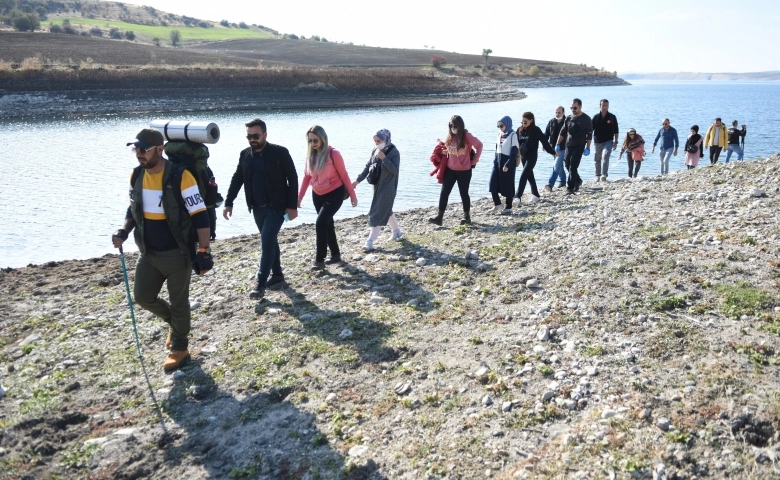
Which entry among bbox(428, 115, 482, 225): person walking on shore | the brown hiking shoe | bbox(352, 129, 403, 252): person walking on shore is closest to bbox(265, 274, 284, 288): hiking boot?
bbox(352, 129, 403, 252): person walking on shore

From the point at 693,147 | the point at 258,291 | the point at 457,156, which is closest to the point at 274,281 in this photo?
the point at 258,291

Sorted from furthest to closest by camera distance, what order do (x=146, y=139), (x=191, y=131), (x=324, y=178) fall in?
1. (x=324, y=178)
2. (x=191, y=131)
3. (x=146, y=139)

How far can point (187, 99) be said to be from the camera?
60.3 m

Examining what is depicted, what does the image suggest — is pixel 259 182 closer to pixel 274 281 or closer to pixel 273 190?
pixel 273 190

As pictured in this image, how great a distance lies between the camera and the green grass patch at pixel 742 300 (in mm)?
6695

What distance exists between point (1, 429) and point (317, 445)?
3.33 m

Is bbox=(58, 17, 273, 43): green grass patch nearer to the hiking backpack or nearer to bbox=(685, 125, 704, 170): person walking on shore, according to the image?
bbox=(685, 125, 704, 170): person walking on shore

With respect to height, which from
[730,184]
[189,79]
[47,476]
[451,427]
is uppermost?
[189,79]

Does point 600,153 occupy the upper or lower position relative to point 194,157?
lower

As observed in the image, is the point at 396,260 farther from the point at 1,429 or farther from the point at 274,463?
the point at 1,429

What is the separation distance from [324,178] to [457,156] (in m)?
3.34

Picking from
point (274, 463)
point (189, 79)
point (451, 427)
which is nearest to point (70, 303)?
point (274, 463)

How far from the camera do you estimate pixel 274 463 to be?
17.7ft

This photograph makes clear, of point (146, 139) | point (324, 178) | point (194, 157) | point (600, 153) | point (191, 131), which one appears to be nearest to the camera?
point (146, 139)
